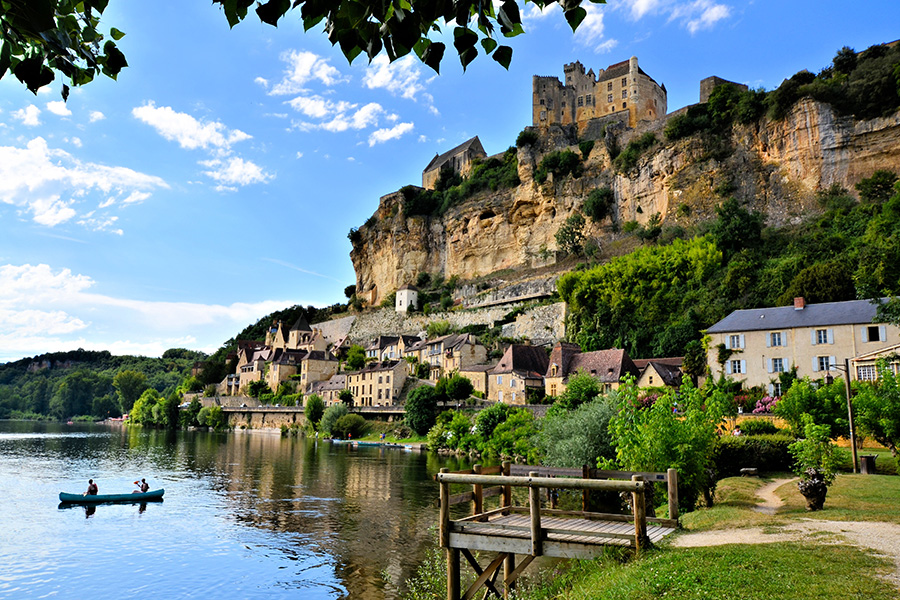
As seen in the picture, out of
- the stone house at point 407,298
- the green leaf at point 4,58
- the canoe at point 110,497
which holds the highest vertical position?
the stone house at point 407,298

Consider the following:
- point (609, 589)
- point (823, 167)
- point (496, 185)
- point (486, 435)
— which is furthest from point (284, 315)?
point (609, 589)

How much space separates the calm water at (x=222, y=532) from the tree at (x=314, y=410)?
3220cm

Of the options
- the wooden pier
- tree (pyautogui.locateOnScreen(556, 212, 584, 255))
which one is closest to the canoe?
the wooden pier

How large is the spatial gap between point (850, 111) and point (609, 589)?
60.3 metres

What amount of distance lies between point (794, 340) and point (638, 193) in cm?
3526

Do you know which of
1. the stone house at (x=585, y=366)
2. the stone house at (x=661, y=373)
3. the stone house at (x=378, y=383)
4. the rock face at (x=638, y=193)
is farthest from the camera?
the stone house at (x=378, y=383)

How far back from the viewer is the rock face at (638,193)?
179ft

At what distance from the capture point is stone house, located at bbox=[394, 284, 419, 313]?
9006 cm

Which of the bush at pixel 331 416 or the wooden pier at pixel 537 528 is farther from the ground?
the wooden pier at pixel 537 528

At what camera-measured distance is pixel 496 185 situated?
3509 inches

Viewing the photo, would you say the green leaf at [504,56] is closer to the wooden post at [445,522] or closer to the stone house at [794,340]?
the wooden post at [445,522]

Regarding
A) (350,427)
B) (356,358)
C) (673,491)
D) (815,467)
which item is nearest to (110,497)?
(673,491)

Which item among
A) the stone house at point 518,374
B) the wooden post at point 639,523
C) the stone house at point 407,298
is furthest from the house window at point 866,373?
the stone house at point 407,298

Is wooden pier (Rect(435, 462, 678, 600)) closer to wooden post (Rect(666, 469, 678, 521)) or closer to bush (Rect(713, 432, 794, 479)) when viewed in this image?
wooden post (Rect(666, 469, 678, 521))
